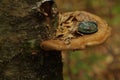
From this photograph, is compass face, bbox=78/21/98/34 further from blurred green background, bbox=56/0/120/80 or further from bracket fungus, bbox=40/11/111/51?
blurred green background, bbox=56/0/120/80

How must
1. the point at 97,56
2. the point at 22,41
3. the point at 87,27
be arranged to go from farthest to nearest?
the point at 97,56 < the point at 87,27 < the point at 22,41

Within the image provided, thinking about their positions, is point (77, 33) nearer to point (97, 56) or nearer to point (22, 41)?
point (22, 41)

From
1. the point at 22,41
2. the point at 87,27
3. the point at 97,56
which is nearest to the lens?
the point at 22,41

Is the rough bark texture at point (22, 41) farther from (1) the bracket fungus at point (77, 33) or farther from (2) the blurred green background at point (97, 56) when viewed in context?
(2) the blurred green background at point (97, 56)

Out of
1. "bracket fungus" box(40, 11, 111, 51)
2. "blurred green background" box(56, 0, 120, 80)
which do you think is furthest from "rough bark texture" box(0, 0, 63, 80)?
"blurred green background" box(56, 0, 120, 80)

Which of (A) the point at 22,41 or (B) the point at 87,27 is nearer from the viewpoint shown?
(A) the point at 22,41

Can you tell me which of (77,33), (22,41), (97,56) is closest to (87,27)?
(77,33)

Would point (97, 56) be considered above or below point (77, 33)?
above
